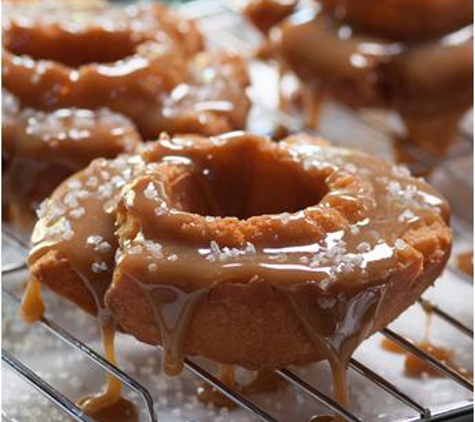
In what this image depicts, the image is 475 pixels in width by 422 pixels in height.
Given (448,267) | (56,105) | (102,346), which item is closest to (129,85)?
(56,105)

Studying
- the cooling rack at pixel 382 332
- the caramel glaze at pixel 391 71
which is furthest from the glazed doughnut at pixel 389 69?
the cooling rack at pixel 382 332

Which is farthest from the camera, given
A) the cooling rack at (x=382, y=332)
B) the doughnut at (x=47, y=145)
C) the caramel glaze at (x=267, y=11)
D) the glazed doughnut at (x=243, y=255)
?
the caramel glaze at (x=267, y=11)

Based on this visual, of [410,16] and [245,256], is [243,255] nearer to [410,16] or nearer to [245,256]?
[245,256]

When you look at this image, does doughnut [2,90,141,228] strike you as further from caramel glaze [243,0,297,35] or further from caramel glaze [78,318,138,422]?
caramel glaze [243,0,297,35]

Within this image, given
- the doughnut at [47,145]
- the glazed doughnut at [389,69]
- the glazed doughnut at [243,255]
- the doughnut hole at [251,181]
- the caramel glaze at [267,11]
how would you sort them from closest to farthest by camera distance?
the glazed doughnut at [243,255] < the doughnut hole at [251,181] < the doughnut at [47,145] < the glazed doughnut at [389,69] < the caramel glaze at [267,11]

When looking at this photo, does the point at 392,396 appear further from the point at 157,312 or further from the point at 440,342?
the point at 157,312

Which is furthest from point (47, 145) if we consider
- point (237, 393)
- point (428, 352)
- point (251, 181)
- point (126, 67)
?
point (428, 352)

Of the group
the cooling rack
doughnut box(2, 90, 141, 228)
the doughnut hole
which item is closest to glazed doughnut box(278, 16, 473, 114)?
the cooling rack

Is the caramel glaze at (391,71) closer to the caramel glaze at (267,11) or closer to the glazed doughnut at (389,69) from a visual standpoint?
the glazed doughnut at (389,69)
